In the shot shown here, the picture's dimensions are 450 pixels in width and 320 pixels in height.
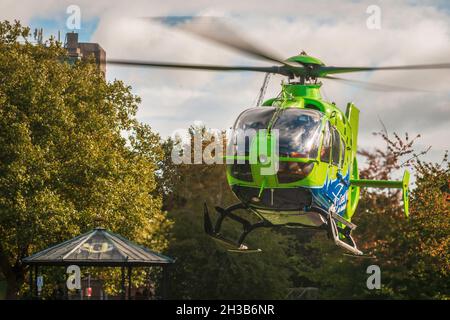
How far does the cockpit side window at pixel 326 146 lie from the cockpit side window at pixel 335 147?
314mm

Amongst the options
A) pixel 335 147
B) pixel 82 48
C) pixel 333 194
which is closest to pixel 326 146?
pixel 335 147

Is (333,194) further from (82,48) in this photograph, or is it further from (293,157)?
(82,48)

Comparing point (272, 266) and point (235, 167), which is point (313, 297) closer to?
point (272, 266)

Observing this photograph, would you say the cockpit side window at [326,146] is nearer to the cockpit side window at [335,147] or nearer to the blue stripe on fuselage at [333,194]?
the cockpit side window at [335,147]

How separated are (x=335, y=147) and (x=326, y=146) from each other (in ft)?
2.36

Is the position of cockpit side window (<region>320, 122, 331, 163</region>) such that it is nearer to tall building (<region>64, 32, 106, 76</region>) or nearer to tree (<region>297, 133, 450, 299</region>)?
tree (<region>297, 133, 450, 299</region>)

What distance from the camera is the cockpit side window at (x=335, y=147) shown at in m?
27.2

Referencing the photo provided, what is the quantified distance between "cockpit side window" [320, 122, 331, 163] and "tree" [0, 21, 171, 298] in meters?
22.0

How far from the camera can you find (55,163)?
50625 millimetres

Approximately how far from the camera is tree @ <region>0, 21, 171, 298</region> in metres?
49.1

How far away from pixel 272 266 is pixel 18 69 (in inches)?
909

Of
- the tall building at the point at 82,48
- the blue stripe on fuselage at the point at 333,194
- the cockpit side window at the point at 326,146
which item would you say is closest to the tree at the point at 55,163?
the blue stripe on fuselage at the point at 333,194

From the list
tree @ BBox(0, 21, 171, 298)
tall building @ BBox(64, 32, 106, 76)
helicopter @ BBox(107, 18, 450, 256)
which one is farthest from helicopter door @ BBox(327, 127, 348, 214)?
tall building @ BBox(64, 32, 106, 76)

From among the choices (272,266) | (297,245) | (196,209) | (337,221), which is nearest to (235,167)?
(337,221)
